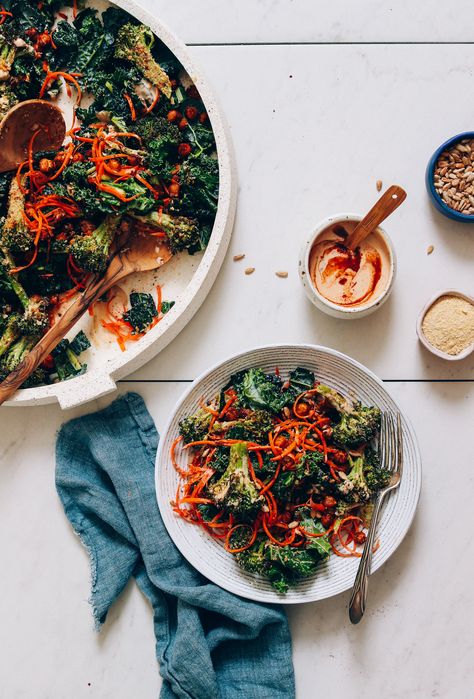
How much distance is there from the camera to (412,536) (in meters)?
2.38

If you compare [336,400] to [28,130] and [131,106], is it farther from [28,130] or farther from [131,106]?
[28,130]

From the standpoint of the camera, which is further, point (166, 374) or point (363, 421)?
point (166, 374)

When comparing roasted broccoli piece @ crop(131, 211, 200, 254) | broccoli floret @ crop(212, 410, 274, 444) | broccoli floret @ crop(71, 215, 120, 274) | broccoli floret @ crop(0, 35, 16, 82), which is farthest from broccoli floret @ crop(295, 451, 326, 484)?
broccoli floret @ crop(0, 35, 16, 82)

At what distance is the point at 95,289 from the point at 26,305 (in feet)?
0.88

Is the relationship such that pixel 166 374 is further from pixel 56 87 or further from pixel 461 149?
pixel 461 149

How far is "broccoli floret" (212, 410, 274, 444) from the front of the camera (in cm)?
217

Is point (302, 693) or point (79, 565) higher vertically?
point (79, 565)

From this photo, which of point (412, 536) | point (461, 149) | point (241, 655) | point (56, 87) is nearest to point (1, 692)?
point (241, 655)

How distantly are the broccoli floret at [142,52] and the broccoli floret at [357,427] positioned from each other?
4.47ft

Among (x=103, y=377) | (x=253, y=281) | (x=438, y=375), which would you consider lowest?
(x=103, y=377)

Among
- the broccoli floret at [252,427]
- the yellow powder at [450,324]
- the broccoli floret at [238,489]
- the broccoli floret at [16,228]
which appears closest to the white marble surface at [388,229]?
the yellow powder at [450,324]

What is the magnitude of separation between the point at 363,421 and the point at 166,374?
0.80 m

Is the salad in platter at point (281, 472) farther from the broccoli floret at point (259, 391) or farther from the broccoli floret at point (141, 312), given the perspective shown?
the broccoli floret at point (141, 312)

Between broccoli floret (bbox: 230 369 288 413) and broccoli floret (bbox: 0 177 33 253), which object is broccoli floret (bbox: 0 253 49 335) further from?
broccoli floret (bbox: 230 369 288 413)
